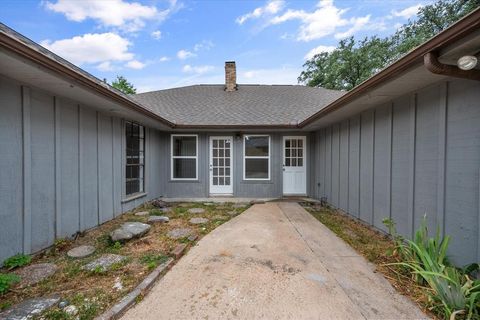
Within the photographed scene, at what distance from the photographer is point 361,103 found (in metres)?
4.27

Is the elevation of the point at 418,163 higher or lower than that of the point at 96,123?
lower

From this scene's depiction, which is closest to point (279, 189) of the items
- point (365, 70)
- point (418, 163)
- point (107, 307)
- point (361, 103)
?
point (361, 103)

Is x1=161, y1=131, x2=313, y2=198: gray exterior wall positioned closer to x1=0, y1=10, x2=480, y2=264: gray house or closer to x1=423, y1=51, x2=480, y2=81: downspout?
x1=0, y1=10, x2=480, y2=264: gray house

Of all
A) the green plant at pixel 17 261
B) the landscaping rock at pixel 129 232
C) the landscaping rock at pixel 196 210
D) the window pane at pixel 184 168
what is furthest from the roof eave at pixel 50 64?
the window pane at pixel 184 168

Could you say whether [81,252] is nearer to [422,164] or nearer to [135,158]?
[135,158]

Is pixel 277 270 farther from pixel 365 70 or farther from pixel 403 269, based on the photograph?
pixel 365 70

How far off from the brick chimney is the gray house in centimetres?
333

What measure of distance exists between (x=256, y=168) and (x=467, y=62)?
605 centimetres

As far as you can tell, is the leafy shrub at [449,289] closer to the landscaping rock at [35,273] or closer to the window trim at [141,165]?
the landscaping rock at [35,273]

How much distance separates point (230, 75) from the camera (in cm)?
1041

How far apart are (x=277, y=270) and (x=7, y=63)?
12.8 ft

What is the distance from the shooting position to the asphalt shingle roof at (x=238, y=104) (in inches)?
301

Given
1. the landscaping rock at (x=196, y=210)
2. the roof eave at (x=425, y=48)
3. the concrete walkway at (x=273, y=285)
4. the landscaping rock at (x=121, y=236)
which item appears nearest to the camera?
the roof eave at (x=425, y=48)

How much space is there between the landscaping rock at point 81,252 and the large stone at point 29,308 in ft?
3.61
